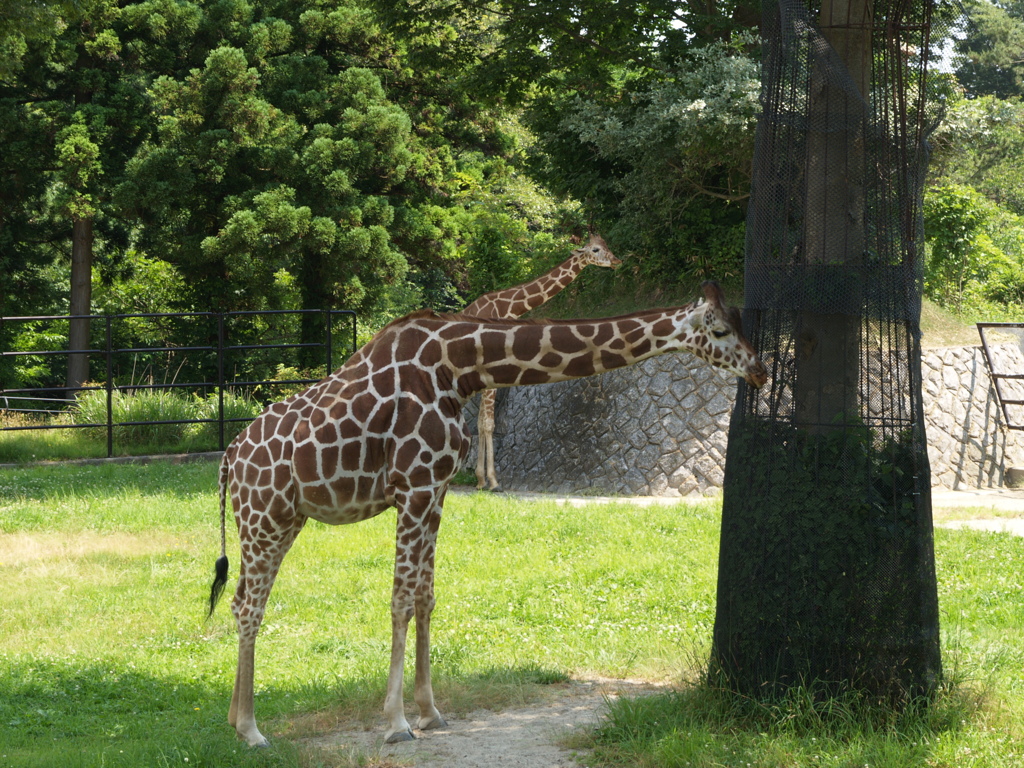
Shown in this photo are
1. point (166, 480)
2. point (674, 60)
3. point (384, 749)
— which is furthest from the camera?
point (674, 60)

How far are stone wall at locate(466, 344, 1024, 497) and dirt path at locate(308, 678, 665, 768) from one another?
7749mm

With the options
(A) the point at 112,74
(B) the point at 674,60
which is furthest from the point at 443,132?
(B) the point at 674,60

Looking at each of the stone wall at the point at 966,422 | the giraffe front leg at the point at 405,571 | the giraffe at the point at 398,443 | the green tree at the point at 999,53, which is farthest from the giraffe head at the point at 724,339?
the green tree at the point at 999,53

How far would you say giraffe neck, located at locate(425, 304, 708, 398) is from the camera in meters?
5.07

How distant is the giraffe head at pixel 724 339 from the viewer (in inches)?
192

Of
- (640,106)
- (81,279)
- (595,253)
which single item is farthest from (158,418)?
(640,106)

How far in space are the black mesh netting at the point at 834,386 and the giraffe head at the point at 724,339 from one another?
0.38 metres

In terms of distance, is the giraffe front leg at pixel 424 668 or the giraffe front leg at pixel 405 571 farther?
the giraffe front leg at pixel 424 668

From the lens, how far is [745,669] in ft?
16.9

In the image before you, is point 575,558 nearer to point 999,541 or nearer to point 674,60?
point 999,541

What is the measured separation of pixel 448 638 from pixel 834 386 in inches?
130

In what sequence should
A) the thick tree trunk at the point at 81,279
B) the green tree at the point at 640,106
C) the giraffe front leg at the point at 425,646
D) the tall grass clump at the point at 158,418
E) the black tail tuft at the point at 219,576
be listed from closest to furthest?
the giraffe front leg at the point at 425,646, the black tail tuft at the point at 219,576, the green tree at the point at 640,106, the tall grass clump at the point at 158,418, the thick tree trunk at the point at 81,279

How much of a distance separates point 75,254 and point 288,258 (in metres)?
4.51

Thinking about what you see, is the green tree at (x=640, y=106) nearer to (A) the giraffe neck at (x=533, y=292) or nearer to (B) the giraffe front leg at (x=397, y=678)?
(A) the giraffe neck at (x=533, y=292)
